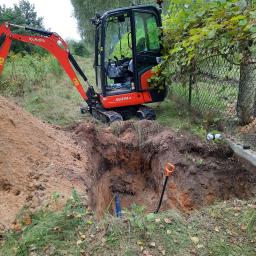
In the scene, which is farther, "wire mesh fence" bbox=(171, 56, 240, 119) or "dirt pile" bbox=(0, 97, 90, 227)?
"wire mesh fence" bbox=(171, 56, 240, 119)

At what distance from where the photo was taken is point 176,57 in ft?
23.7

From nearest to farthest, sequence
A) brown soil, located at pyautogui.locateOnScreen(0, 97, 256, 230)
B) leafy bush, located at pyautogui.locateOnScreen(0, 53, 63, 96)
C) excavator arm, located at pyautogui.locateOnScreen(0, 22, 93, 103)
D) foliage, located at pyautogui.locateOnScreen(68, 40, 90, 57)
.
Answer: brown soil, located at pyautogui.locateOnScreen(0, 97, 256, 230)
excavator arm, located at pyautogui.locateOnScreen(0, 22, 93, 103)
leafy bush, located at pyautogui.locateOnScreen(0, 53, 63, 96)
foliage, located at pyautogui.locateOnScreen(68, 40, 90, 57)

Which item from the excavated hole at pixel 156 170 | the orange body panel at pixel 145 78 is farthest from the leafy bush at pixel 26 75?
the excavated hole at pixel 156 170

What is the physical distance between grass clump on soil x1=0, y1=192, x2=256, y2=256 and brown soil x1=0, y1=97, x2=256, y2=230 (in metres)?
0.37

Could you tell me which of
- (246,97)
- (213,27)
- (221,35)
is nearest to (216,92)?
(246,97)

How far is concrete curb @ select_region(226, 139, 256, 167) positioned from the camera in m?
5.29

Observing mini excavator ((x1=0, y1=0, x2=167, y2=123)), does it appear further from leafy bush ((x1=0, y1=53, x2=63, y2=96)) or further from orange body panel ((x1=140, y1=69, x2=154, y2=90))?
leafy bush ((x1=0, y1=53, x2=63, y2=96))

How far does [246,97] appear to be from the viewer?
6.63m

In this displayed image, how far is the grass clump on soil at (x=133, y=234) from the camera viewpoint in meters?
3.20

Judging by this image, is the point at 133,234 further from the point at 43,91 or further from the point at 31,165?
the point at 43,91

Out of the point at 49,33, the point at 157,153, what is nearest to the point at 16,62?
the point at 49,33

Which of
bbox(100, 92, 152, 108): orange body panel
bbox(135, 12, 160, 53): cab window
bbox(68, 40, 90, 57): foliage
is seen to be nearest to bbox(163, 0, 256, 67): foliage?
A: bbox(135, 12, 160, 53): cab window

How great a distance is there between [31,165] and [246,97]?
402cm

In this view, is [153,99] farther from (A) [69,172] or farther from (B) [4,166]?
(B) [4,166]
